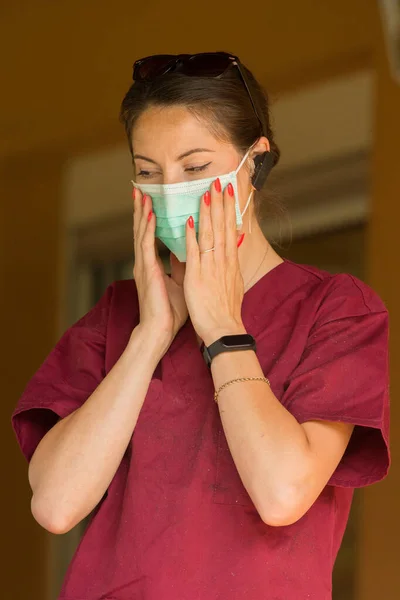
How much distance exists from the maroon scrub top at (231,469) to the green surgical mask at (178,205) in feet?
0.50

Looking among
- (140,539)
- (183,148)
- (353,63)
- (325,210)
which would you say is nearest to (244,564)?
(140,539)

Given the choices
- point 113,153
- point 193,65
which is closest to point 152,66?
point 193,65

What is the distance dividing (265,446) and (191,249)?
35 cm

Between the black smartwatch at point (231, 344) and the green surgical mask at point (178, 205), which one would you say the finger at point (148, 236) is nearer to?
the green surgical mask at point (178, 205)

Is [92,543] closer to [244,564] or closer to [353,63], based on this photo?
[244,564]

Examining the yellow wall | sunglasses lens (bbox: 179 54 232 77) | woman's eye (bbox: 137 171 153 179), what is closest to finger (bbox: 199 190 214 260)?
woman's eye (bbox: 137 171 153 179)

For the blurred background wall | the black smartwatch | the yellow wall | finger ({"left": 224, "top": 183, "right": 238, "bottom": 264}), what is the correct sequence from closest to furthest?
1. the black smartwatch
2. finger ({"left": 224, "top": 183, "right": 238, "bottom": 264})
3. the yellow wall
4. the blurred background wall

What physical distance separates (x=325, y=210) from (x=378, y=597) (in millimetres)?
1656

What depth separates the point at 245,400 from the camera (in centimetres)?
155

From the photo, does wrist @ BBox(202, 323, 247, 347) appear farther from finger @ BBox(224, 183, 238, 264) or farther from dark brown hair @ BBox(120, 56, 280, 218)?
dark brown hair @ BBox(120, 56, 280, 218)

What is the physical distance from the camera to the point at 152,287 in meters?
1.77

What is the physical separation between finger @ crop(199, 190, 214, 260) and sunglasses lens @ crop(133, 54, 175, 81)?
0.23m

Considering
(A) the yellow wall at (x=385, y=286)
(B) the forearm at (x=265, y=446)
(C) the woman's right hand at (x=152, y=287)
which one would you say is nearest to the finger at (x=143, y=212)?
(C) the woman's right hand at (x=152, y=287)

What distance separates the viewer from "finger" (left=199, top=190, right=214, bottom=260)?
1705 mm
